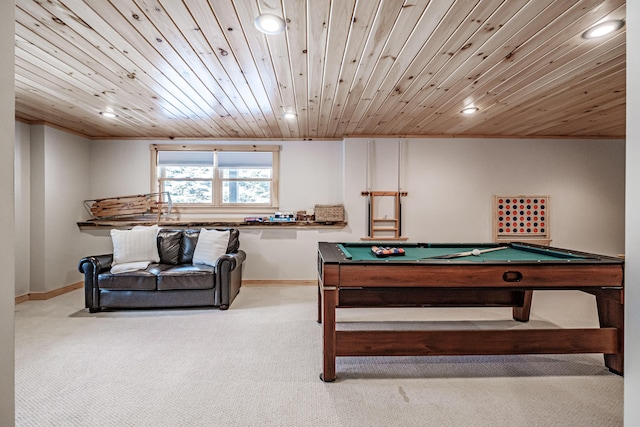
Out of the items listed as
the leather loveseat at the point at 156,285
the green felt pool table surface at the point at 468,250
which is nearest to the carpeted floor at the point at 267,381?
the leather loveseat at the point at 156,285

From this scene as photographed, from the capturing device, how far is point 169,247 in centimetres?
412

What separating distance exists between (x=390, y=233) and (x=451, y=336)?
2666 mm

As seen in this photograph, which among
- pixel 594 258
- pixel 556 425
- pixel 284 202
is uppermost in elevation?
pixel 284 202

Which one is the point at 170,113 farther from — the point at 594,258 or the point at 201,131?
the point at 594,258

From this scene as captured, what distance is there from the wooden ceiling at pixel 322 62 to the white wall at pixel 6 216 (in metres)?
0.90

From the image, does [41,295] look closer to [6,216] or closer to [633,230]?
[6,216]

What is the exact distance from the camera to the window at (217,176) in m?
5.03

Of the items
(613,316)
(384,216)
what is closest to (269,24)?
(613,316)

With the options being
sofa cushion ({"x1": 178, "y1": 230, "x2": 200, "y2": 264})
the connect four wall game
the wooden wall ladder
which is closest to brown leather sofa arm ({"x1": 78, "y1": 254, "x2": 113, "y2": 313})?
sofa cushion ({"x1": 178, "y1": 230, "x2": 200, "y2": 264})

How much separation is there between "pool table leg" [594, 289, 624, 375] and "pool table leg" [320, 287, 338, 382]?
203 centimetres

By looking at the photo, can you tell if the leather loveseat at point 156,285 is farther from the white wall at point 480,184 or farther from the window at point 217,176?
the window at point 217,176

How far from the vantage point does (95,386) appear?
208cm

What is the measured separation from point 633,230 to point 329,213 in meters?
3.96

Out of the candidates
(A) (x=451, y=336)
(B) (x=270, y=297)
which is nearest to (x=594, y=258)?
(A) (x=451, y=336)
